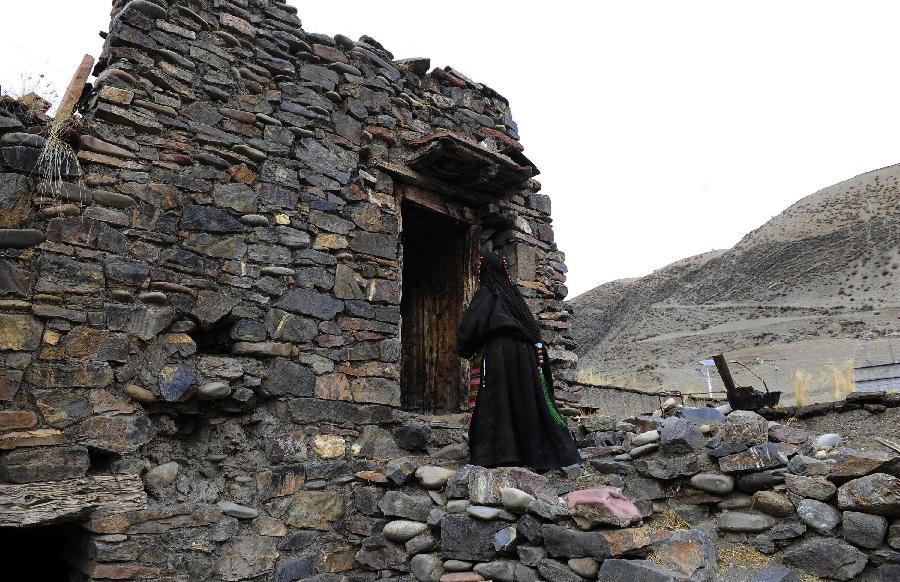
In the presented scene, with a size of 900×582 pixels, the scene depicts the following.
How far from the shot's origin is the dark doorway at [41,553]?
347cm

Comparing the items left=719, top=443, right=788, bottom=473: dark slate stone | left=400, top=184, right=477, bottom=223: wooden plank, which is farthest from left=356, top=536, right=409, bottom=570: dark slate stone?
left=400, top=184, right=477, bottom=223: wooden plank

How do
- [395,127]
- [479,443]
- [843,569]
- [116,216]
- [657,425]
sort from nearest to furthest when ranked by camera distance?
[843,569] → [116,216] → [479,443] → [657,425] → [395,127]

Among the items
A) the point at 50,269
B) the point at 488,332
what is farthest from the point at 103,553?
the point at 488,332

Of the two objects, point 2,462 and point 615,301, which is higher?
point 615,301

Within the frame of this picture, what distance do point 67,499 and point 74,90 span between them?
9.05ft

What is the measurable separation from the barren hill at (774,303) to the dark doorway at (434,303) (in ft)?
41.9

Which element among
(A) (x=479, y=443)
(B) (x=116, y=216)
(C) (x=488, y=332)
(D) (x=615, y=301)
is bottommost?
(A) (x=479, y=443)

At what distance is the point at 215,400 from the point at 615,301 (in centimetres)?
4176

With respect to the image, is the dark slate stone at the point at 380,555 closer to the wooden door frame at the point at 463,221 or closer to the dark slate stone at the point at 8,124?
the wooden door frame at the point at 463,221

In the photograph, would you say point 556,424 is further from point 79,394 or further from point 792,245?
point 792,245

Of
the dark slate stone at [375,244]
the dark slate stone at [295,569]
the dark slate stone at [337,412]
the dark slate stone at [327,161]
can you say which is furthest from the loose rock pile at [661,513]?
the dark slate stone at [327,161]

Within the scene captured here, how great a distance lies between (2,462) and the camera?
3.00 m

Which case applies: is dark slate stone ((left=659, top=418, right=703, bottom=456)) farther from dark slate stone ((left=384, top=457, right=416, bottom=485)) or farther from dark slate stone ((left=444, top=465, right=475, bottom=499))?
dark slate stone ((left=384, top=457, right=416, bottom=485))

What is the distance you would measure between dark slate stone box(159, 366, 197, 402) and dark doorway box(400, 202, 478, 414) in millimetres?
2762
